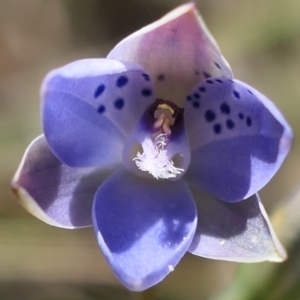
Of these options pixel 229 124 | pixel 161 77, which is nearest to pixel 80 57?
pixel 161 77

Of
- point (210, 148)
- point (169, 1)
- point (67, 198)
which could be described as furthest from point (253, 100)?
point (169, 1)

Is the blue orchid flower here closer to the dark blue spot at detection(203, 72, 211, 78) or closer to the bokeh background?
the dark blue spot at detection(203, 72, 211, 78)

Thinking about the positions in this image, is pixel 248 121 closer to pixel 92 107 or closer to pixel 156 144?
pixel 156 144

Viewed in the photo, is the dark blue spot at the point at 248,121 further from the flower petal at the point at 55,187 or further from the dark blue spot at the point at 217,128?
the flower petal at the point at 55,187

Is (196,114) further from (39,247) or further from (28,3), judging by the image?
(28,3)

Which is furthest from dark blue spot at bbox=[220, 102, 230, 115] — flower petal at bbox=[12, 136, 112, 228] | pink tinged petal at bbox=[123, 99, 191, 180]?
flower petal at bbox=[12, 136, 112, 228]

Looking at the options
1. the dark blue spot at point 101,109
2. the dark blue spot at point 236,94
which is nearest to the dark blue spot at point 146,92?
the dark blue spot at point 101,109

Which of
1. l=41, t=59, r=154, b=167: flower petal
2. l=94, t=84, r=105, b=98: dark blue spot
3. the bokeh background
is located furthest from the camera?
the bokeh background

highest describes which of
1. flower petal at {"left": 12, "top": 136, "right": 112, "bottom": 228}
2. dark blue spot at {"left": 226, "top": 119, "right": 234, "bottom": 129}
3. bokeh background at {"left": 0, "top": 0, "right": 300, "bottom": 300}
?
dark blue spot at {"left": 226, "top": 119, "right": 234, "bottom": 129}
